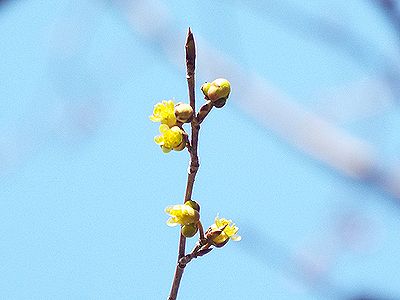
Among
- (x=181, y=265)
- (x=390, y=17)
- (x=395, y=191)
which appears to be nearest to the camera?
(x=181, y=265)

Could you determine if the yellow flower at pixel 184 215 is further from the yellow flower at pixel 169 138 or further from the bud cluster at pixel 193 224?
the yellow flower at pixel 169 138

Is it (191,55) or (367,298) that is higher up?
(191,55)

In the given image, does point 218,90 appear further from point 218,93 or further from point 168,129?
point 168,129

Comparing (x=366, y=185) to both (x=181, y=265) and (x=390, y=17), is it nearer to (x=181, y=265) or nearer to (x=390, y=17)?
(x=390, y=17)

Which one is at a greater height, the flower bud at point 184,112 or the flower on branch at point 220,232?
the flower bud at point 184,112

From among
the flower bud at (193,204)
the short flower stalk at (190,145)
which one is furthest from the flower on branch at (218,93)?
the flower bud at (193,204)

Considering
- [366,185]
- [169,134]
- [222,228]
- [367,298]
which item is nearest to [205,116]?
[169,134]

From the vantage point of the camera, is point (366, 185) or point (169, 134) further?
point (366, 185)
